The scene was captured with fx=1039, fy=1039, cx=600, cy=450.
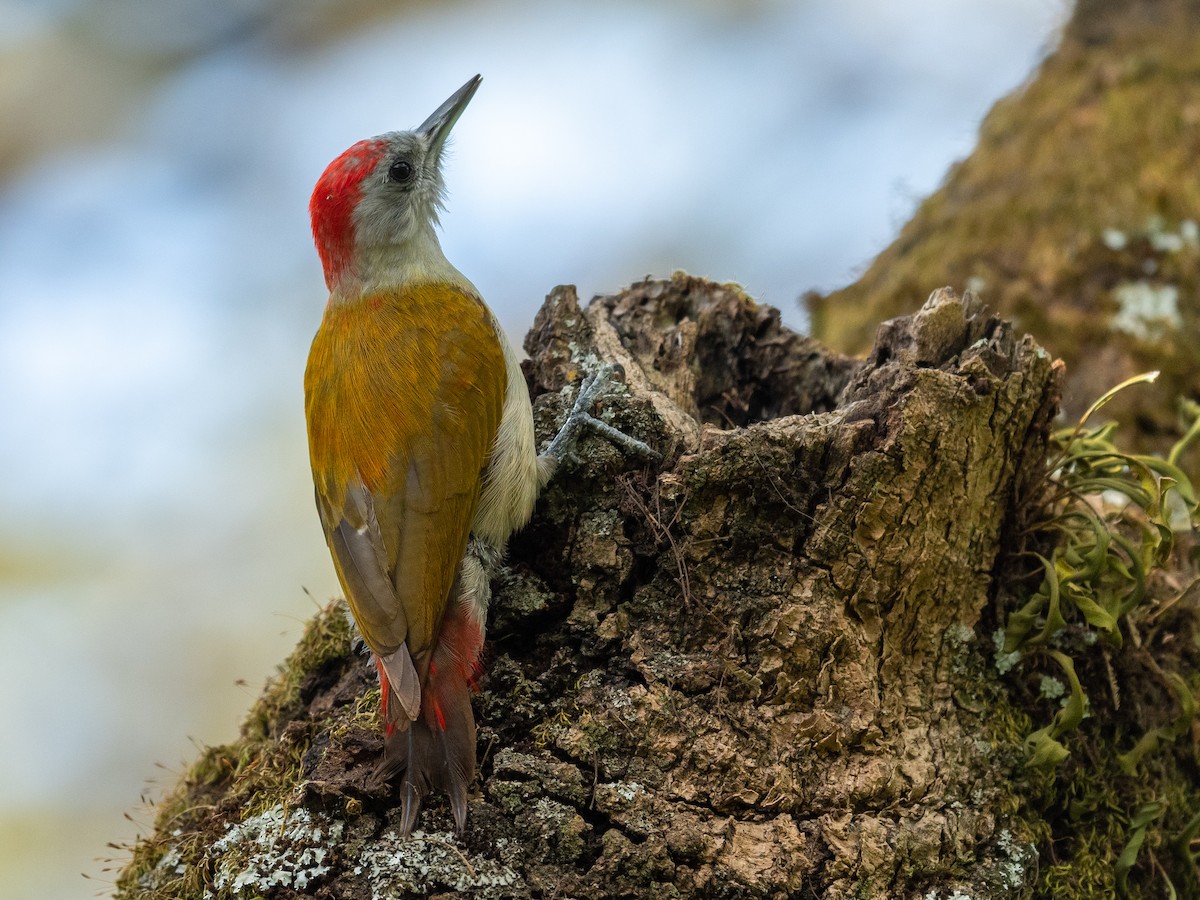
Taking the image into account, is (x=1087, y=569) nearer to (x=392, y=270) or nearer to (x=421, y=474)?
(x=421, y=474)

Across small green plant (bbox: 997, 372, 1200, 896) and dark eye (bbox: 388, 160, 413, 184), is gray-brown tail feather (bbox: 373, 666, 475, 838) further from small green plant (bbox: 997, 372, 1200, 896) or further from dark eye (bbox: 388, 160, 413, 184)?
dark eye (bbox: 388, 160, 413, 184)

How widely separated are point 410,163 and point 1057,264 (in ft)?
7.79

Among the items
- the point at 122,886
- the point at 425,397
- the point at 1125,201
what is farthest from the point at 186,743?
the point at 1125,201

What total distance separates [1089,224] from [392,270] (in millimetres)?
2514

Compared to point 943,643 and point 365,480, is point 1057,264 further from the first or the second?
point 365,480

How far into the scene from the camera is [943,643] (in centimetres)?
254

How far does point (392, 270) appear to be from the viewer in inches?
140

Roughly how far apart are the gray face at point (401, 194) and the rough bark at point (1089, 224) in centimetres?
170

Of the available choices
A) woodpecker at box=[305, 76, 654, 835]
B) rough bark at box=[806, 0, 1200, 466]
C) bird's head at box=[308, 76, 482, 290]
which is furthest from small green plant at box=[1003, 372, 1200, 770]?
bird's head at box=[308, 76, 482, 290]

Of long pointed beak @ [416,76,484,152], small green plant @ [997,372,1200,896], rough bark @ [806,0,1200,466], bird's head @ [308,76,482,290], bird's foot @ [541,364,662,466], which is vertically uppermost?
long pointed beak @ [416,76,484,152]

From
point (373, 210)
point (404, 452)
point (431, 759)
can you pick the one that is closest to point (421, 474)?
point (404, 452)

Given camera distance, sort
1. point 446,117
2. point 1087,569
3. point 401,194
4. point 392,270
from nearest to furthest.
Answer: point 1087,569 < point 392,270 < point 401,194 < point 446,117

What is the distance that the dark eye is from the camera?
12.1ft

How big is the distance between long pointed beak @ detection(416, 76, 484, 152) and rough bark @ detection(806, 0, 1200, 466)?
1712 millimetres
